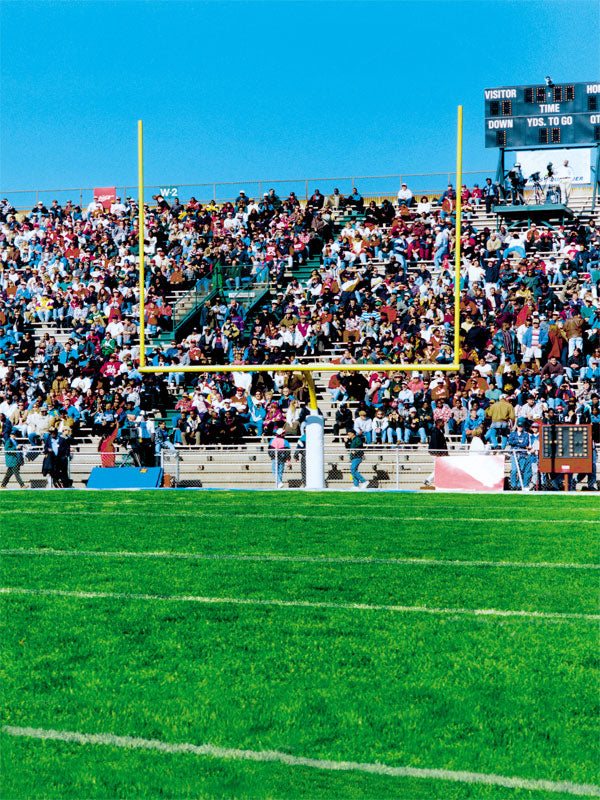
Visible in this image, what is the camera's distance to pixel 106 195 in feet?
86.1

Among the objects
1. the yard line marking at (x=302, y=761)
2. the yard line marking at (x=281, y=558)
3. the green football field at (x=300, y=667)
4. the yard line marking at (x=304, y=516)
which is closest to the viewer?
the yard line marking at (x=302, y=761)

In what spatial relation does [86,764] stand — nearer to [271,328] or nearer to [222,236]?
[271,328]

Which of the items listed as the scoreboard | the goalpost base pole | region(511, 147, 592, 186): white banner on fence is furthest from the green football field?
region(511, 147, 592, 186): white banner on fence

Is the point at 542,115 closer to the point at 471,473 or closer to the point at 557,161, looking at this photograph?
the point at 557,161

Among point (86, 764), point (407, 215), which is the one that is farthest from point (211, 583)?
point (407, 215)

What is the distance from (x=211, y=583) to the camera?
20.1ft

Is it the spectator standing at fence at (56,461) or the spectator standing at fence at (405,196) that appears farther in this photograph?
the spectator standing at fence at (405,196)

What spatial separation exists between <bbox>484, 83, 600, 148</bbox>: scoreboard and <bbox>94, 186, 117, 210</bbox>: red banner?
896cm

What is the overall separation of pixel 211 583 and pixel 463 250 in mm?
13473

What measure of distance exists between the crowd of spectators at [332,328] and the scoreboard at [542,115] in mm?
1374

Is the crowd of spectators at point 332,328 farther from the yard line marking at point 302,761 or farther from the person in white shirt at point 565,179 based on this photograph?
the yard line marking at point 302,761

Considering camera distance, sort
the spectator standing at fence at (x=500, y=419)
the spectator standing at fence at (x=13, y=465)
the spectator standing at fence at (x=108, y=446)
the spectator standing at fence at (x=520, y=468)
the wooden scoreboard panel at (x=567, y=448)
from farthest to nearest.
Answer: the spectator standing at fence at (x=13, y=465)
the spectator standing at fence at (x=108, y=446)
the spectator standing at fence at (x=500, y=419)
the spectator standing at fence at (x=520, y=468)
the wooden scoreboard panel at (x=567, y=448)

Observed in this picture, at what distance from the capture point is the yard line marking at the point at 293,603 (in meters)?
5.25

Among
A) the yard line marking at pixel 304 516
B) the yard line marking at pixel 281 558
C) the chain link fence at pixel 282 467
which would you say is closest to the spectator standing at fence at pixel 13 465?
the chain link fence at pixel 282 467
